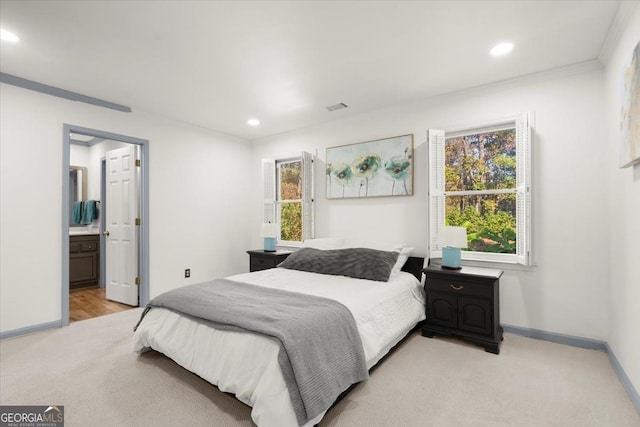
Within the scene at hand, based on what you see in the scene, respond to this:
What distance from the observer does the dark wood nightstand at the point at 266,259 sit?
427 centimetres

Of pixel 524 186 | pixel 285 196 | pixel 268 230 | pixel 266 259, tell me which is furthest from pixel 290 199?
pixel 524 186

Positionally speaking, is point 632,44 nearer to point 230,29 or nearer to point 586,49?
point 586,49

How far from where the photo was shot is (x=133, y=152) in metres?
4.20

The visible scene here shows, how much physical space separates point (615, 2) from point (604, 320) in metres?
2.41

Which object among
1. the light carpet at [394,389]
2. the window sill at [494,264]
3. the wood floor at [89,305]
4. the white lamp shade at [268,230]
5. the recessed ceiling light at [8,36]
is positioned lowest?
the wood floor at [89,305]

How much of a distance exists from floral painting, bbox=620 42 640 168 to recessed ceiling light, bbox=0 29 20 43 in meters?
4.15

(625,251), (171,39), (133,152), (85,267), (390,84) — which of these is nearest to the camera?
(625,251)

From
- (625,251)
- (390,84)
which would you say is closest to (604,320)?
(625,251)

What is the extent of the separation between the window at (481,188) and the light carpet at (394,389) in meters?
0.97

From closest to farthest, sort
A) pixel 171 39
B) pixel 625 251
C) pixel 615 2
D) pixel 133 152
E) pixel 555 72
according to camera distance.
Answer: pixel 615 2
pixel 625 251
pixel 171 39
pixel 555 72
pixel 133 152

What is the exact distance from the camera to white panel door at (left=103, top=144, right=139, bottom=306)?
416 cm

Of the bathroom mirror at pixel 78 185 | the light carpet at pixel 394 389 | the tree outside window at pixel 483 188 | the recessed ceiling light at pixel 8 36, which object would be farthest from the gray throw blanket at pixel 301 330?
the bathroom mirror at pixel 78 185

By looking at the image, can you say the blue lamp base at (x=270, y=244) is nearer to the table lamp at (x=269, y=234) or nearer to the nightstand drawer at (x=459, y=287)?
the table lamp at (x=269, y=234)

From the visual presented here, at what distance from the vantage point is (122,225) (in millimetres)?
4332
